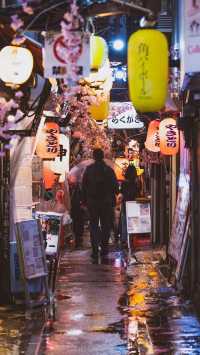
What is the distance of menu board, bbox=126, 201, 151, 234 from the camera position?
2100cm

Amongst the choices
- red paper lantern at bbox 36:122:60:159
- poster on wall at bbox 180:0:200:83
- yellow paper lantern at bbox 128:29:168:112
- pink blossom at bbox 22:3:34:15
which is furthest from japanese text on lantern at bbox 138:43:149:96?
red paper lantern at bbox 36:122:60:159

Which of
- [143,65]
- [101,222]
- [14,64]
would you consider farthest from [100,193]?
[143,65]

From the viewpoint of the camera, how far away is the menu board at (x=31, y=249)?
12.5 metres

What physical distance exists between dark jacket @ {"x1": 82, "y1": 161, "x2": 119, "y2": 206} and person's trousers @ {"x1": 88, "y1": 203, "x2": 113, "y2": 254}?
0.16m

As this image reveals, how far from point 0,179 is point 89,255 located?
25.1 feet

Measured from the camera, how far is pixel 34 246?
41.9ft

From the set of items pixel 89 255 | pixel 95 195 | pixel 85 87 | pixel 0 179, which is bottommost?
pixel 89 255

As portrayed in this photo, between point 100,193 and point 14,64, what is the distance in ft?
26.1

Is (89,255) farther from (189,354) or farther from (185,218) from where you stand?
(189,354)

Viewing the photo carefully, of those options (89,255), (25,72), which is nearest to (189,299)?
(25,72)

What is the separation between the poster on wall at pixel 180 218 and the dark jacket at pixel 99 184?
3922 mm

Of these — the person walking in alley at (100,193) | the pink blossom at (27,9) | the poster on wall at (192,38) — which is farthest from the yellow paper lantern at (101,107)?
the poster on wall at (192,38)

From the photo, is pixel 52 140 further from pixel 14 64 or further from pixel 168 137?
pixel 14 64

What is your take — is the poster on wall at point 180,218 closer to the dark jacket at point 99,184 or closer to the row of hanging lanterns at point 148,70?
the dark jacket at point 99,184
